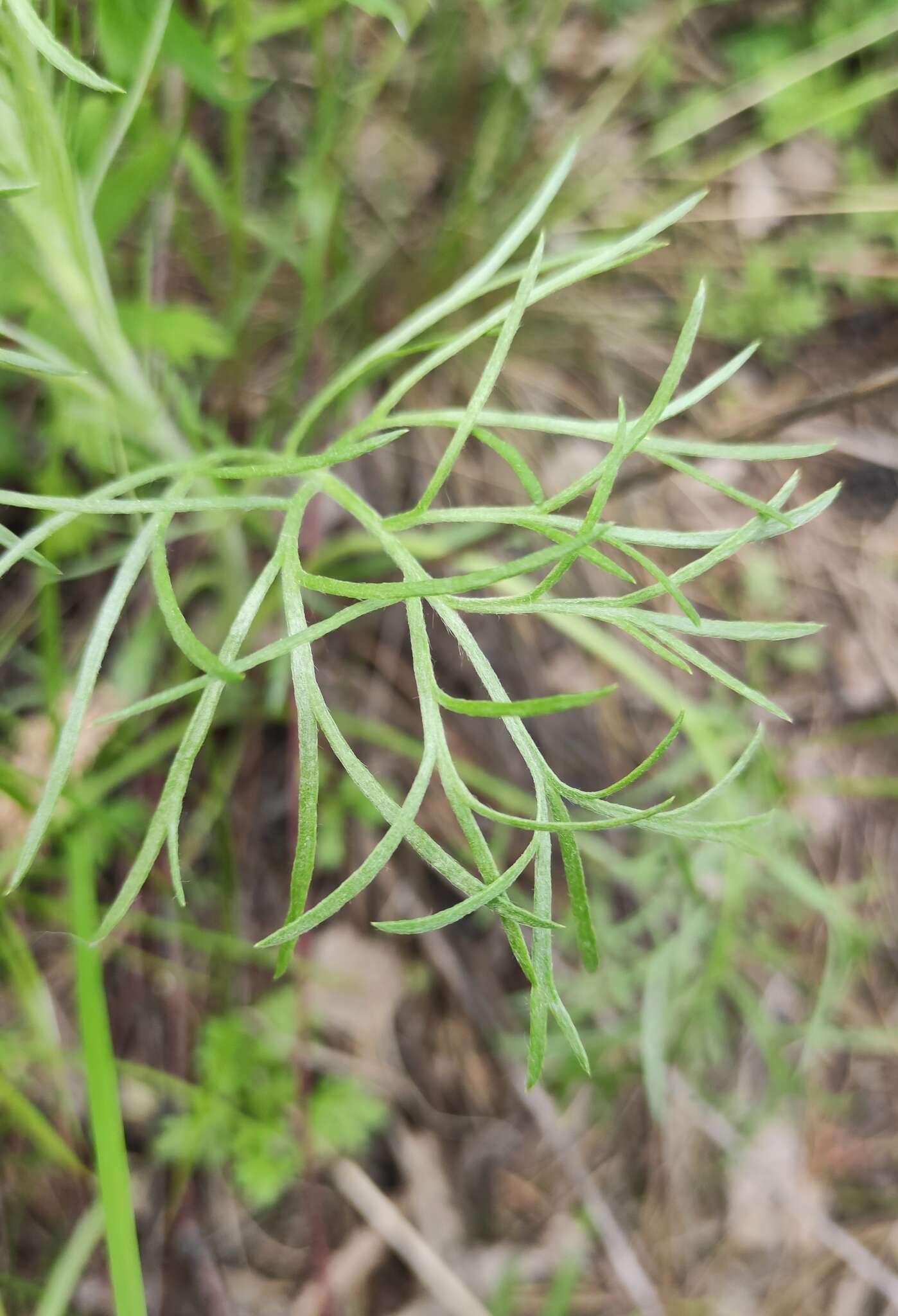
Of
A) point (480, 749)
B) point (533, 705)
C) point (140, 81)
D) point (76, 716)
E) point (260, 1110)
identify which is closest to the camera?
point (533, 705)

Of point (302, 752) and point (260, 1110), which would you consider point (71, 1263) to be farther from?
point (302, 752)

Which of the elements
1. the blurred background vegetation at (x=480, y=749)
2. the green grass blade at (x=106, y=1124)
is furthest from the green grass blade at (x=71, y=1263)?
the green grass blade at (x=106, y=1124)

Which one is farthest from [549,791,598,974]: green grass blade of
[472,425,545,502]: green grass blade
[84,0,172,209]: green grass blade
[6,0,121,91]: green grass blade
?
[84,0,172,209]: green grass blade

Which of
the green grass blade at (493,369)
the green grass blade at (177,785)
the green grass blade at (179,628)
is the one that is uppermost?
the green grass blade at (493,369)

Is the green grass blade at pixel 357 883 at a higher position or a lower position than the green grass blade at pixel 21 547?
lower

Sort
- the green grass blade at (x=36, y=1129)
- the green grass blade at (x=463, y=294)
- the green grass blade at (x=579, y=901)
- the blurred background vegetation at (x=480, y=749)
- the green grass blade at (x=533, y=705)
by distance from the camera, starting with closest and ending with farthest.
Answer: the green grass blade at (x=533, y=705)
the green grass blade at (x=579, y=901)
the green grass blade at (x=463, y=294)
the green grass blade at (x=36, y=1129)
the blurred background vegetation at (x=480, y=749)

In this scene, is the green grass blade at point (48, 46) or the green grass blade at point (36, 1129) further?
the green grass blade at point (36, 1129)

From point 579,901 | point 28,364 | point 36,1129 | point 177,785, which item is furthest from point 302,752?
point 36,1129

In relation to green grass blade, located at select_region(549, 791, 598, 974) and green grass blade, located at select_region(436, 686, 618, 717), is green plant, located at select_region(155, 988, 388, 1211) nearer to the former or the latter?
green grass blade, located at select_region(549, 791, 598, 974)

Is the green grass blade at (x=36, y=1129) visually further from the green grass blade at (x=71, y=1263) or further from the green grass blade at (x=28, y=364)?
the green grass blade at (x=28, y=364)

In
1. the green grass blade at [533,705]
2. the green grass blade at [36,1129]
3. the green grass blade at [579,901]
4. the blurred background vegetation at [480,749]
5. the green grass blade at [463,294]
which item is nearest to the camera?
the green grass blade at [533,705]
